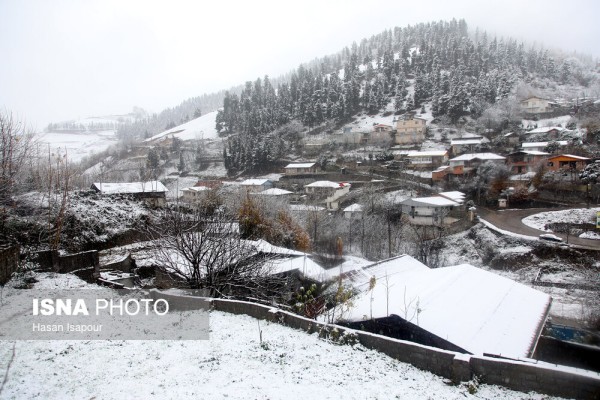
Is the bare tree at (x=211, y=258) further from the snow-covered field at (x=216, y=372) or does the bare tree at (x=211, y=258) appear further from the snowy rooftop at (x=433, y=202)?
the snowy rooftop at (x=433, y=202)

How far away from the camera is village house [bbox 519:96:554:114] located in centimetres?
4912

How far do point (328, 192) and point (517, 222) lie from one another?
1611 cm

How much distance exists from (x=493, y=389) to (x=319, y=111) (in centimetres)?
5566

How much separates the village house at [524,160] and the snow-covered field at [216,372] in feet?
109

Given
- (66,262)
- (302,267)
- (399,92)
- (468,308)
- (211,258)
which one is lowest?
(302,267)

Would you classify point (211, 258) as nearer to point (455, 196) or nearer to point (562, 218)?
point (562, 218)

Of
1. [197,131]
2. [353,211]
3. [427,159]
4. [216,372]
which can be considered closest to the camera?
[216,372]

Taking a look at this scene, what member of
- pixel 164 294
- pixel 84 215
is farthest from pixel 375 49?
pixel 164 294

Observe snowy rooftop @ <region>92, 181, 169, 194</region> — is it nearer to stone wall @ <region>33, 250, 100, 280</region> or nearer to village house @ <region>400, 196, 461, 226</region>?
stone wall @ <region>33, 250, 100, 280</region>

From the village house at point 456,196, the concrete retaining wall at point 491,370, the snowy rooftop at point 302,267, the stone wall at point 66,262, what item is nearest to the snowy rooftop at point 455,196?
the village house at point 456,196

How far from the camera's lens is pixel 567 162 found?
30.9 meters

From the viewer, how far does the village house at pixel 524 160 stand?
109ft

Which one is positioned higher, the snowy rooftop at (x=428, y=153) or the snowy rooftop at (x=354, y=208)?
the snowy rooftop at (x=428, y=153)

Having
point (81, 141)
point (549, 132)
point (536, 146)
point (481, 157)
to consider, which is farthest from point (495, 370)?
point (81, 141)
